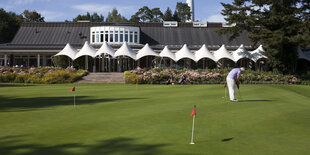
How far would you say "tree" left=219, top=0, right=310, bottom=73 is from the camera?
35.2m

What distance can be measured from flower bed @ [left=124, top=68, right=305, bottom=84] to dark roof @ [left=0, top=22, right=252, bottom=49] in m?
17.4

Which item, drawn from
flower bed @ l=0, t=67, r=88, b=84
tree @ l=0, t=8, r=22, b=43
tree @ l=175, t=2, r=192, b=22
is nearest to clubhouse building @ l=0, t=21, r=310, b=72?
flower bed @ l=0, t=67, r=88, b=84

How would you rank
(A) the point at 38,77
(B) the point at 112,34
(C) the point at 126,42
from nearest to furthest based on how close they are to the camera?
(A) the point at 38,77 → (C) the point at 126,42 → (B) the point at 112,34

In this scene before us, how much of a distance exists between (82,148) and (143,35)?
4754 cm

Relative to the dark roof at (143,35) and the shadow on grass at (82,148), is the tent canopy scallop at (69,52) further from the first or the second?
the shadow on grass at (82,148)

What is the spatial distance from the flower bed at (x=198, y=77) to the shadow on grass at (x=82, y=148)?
76.0ft

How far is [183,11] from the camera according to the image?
9738cm

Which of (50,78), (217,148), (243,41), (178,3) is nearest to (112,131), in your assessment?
(217,148)

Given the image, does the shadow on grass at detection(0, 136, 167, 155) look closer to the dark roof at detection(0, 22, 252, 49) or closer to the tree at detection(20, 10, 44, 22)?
the dark roof at detection(0, 22, 252, 49)

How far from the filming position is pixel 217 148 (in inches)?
254

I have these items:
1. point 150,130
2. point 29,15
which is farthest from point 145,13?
point 150,130

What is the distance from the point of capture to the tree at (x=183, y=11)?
→ 316 feet

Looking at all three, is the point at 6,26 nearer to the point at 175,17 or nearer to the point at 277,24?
the point at 175,17

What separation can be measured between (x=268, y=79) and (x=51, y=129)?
29.2 metres
